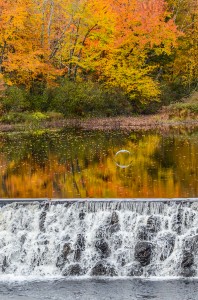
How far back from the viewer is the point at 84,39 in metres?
38.4

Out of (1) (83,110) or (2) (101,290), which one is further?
A: (1) (83,110)

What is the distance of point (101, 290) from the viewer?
12.2 m

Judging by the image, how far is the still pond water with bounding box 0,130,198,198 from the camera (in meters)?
17.0

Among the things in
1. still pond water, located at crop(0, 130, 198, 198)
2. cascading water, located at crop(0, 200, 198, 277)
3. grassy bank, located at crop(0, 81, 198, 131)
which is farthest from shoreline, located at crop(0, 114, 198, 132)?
cascading water, located at crop(0, 200, 198, 277)

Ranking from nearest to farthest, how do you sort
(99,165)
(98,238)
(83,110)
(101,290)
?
1. (101,290)
2. (98,238)
3. (99,165)
4. (83,110)

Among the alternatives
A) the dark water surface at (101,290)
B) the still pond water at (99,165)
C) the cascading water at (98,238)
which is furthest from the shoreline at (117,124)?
the dark water surface at (101,290)

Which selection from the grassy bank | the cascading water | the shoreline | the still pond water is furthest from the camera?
the grassy bank

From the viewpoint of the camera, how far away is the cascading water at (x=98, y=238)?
13.6m

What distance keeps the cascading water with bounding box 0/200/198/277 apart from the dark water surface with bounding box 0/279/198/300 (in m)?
0.72

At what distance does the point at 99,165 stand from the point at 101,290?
9.23 m

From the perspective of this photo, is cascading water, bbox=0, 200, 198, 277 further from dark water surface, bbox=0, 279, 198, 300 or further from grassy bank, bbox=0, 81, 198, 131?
grassy bank, bbox=0, 81, 198, 131

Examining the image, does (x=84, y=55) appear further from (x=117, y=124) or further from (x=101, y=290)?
(x=101, y=290)

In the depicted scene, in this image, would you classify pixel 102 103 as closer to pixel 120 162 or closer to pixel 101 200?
pixel 120 162

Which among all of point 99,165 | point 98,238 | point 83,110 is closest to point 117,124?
point 83,110
